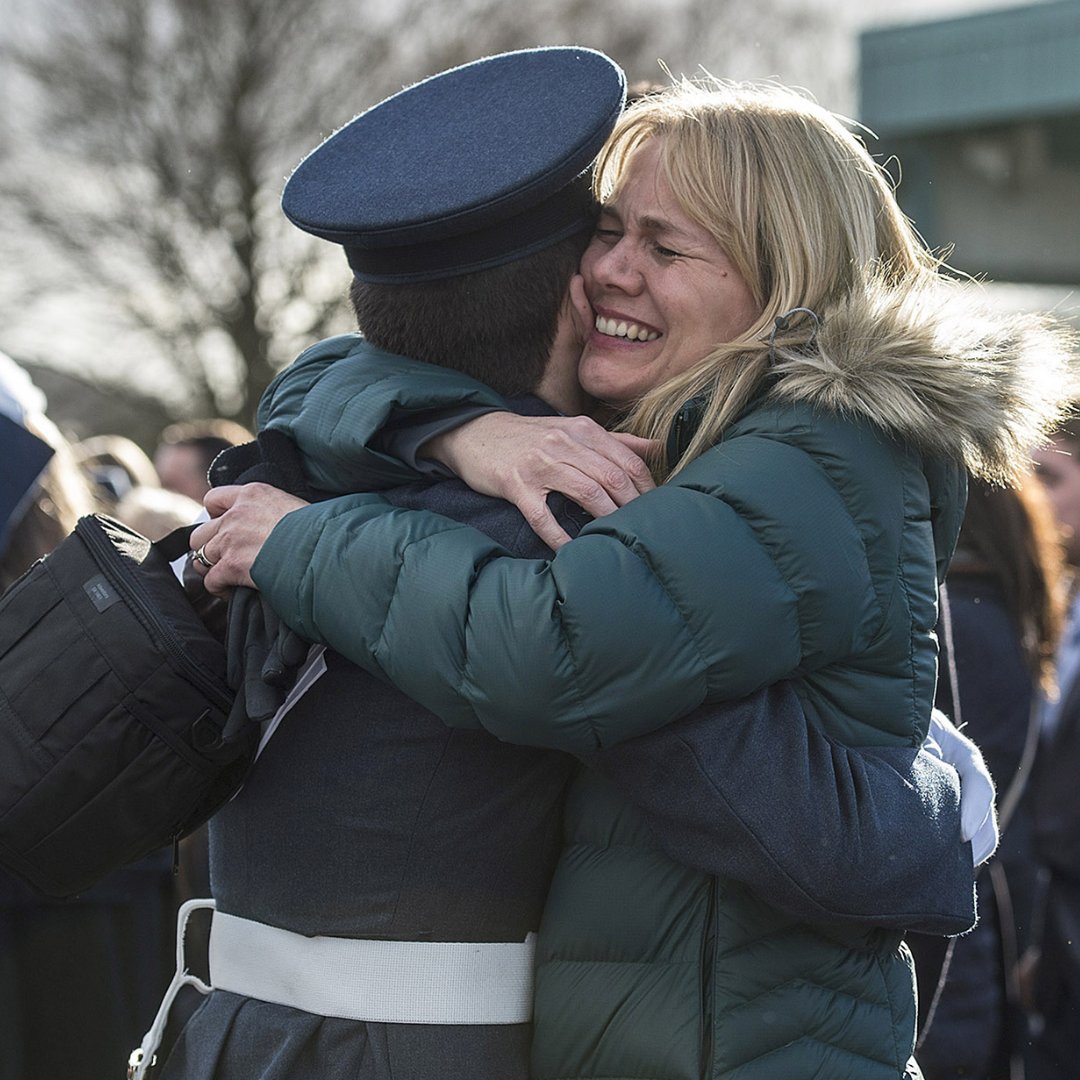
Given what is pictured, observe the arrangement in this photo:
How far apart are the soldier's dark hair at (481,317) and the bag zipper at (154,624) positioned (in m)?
0.47

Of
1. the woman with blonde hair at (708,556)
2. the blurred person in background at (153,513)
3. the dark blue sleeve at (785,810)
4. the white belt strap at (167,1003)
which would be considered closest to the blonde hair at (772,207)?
the woman with blonde hair at (708,556)

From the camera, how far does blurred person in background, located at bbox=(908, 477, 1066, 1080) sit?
11.6 ft

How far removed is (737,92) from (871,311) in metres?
0.56

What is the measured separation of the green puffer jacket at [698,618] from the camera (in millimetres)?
1822

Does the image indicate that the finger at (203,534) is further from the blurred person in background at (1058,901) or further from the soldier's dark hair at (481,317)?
the blurred person in background at (1058,901)

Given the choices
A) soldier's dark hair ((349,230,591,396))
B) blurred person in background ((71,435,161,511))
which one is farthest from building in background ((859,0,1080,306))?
soldier's dark hair ((349,230,591,396))

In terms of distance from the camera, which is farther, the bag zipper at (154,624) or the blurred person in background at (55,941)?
the blurred person in background at (55,941)

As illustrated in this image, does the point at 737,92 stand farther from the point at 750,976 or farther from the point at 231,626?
the point at 750,976

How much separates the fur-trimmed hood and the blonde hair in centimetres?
9

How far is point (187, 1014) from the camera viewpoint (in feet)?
7.45

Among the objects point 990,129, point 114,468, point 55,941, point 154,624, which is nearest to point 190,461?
point 114,468

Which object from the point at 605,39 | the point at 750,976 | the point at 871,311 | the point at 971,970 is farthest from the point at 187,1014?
the point at 605,39

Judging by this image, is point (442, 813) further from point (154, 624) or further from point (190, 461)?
point (190, 461)

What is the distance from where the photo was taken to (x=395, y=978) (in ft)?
6.66
